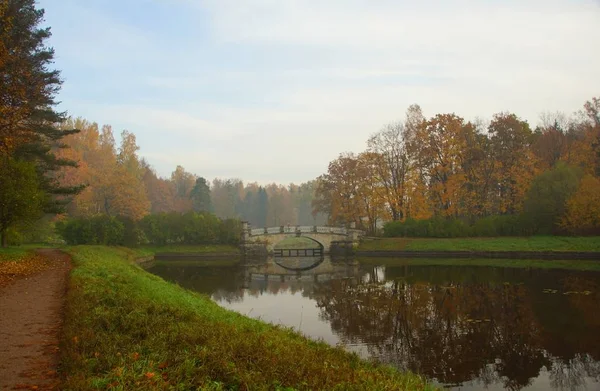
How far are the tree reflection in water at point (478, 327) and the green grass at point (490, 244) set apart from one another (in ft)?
45.1

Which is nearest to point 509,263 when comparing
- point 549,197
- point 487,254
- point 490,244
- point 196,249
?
point 487,254

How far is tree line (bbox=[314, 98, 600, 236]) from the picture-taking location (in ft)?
139

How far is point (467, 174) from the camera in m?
47.5

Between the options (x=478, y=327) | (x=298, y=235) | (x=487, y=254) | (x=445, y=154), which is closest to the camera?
(x=478, y=327)

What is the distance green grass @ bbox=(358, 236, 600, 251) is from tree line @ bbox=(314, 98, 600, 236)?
1617 mm

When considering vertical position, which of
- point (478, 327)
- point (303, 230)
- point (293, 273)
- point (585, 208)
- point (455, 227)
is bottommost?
point (293, 273)

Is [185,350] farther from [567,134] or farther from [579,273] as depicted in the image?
[567,134]

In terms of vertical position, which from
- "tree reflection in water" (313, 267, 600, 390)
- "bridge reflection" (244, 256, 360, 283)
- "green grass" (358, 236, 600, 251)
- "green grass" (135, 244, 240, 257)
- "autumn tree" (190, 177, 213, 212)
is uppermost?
"autumn tree" (190, 177, 213, 212)

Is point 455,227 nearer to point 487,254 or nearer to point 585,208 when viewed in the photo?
point 487,254

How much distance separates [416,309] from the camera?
1780cm

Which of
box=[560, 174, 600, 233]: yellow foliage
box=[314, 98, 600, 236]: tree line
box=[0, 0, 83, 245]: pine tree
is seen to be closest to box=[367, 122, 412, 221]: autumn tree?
box=[314, 98, 600, 236]: tree line

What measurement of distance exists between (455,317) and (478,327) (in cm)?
147

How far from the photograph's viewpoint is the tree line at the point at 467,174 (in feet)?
139

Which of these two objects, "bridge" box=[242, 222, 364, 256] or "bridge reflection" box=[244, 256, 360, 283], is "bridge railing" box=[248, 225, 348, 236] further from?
"bridge reflection" box=[244, 256, 360, 283]
